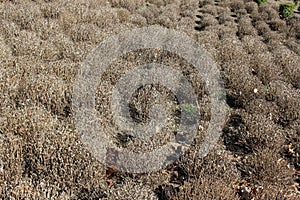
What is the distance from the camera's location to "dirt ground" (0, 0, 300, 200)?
2436mm

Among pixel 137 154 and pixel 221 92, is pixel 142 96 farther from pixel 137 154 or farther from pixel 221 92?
pixel 221 92

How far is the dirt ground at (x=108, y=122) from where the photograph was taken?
7.99 feet

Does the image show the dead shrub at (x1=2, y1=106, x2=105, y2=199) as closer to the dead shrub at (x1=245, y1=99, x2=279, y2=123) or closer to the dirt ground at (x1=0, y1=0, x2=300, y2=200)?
the dirt ground at (x1=0, y1=0, x2=300, y2=200)

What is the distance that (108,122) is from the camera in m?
3.36

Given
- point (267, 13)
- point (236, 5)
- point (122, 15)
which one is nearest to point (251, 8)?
point (236, 5)

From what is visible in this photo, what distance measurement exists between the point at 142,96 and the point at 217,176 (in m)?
1.42

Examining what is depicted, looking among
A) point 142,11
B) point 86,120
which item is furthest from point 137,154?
point 142,11

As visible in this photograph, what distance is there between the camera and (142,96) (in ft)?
12.4

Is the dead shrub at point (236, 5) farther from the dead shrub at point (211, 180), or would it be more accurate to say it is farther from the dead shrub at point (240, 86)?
the dead shrub at point (211, 180)

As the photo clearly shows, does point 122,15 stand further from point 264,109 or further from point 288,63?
point 264,109

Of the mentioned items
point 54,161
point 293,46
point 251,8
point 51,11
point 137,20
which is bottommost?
point 293,46

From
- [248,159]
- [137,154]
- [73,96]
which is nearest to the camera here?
[137,154]

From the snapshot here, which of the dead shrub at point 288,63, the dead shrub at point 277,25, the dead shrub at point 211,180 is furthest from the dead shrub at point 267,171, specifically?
the dead shrub at point 277,25

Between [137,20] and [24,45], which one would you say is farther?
[137,20]
